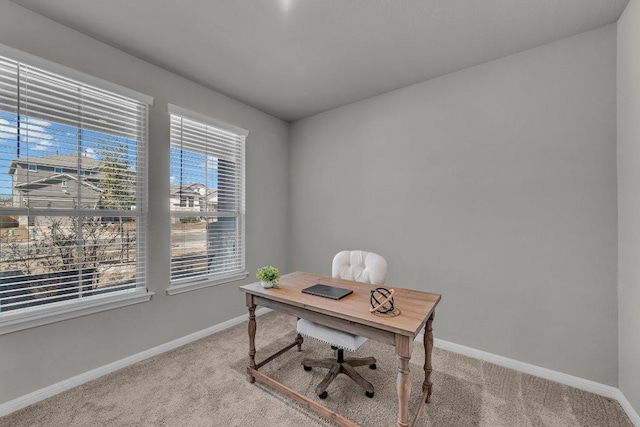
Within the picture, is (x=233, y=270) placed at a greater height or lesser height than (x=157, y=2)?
lesser

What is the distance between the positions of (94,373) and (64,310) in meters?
0.58

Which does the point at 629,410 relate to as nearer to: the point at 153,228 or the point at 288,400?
the point at 288,400

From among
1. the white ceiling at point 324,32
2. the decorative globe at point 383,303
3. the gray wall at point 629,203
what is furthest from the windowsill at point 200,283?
the gray wall at point 629,203

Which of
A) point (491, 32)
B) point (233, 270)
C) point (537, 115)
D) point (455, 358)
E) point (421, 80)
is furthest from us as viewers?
point (233, 270)

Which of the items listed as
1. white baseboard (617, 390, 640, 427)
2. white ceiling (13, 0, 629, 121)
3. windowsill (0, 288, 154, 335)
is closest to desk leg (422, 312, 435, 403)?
white baseboard (617, 390, 640, 427)

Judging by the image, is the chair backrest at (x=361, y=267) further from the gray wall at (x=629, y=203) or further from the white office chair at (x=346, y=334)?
the gray wall at (x=629, y=203)

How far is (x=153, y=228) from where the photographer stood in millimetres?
2502

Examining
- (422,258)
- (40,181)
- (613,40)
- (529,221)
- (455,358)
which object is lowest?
(455,358)

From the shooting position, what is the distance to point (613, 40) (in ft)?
6.31

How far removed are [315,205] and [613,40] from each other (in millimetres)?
3028

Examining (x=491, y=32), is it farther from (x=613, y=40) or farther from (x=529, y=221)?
→ (x=529, y=221)

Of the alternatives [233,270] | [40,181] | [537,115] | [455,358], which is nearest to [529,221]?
[537,115]

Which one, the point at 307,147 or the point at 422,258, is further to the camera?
the point at 307,147

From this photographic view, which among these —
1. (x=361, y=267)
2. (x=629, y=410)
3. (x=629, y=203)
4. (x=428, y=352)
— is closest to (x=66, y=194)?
(x=361, y=267)
